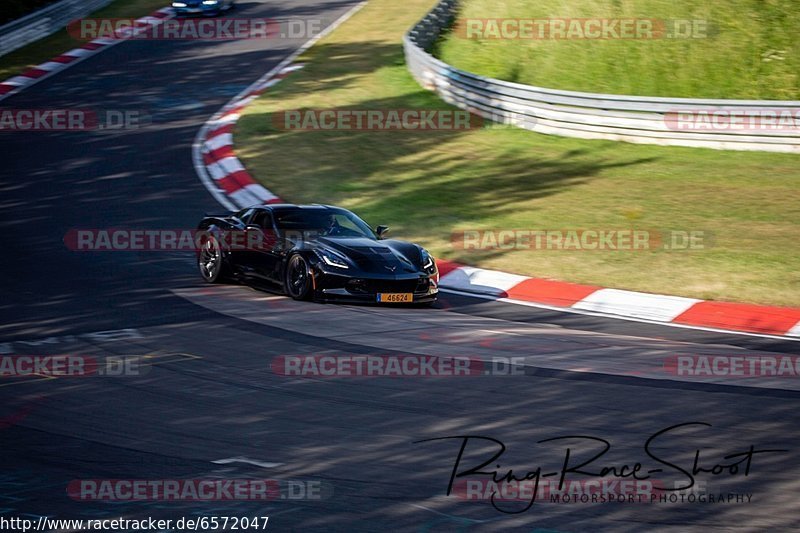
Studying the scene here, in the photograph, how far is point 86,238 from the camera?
15.5m

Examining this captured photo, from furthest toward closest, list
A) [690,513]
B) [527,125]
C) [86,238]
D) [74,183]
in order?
[527,125] → [74,183] → [86,238] → [690,513]

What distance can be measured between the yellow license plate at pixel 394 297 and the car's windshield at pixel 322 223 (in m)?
1.31

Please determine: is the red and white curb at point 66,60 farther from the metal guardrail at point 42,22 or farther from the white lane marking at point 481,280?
the white lane marking at point 481,280

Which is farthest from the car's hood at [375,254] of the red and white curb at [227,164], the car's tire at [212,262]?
the red and white curb at [227,164]

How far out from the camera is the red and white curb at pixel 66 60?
1041 inches

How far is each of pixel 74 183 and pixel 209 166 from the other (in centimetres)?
259

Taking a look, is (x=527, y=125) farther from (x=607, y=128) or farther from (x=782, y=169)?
(x=782, y=169)

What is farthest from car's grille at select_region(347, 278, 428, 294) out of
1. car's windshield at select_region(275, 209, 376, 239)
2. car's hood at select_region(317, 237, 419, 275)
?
car's windshield at select_region(275, 209, 376, 239)

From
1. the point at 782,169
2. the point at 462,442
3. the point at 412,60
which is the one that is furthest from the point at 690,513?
the point at 412,60

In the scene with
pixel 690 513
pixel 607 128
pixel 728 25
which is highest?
pixel 728 25

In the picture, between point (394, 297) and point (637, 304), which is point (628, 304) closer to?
point (637, 304)

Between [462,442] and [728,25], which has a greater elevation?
→ [728,25]

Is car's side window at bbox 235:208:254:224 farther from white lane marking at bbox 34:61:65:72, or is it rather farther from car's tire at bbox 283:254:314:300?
Answer: white lane marking at bbox 34:61:65:72

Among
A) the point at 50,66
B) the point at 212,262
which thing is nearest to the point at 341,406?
the point at 212,262
